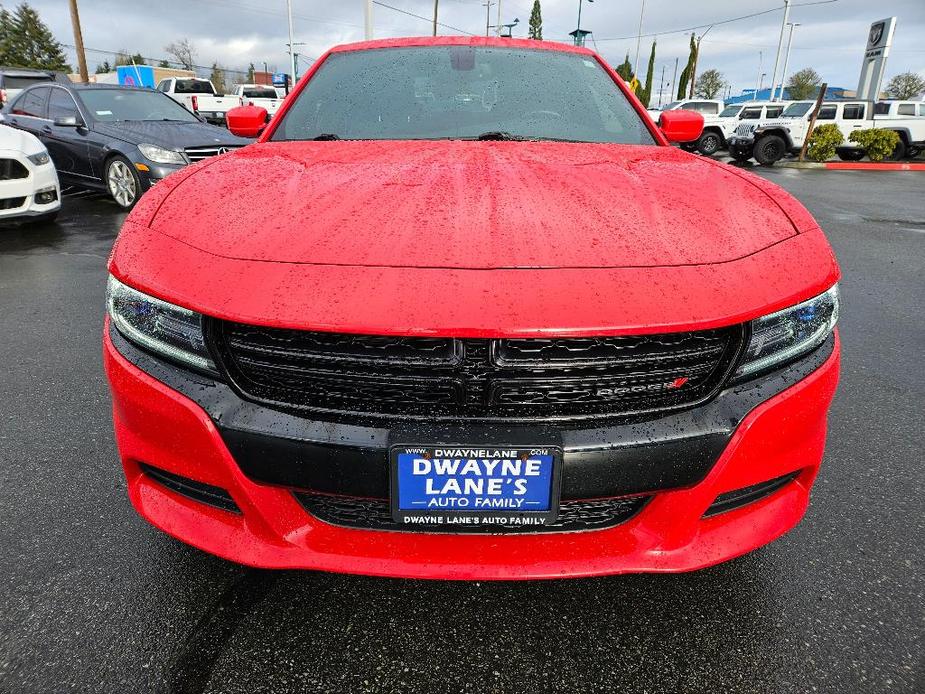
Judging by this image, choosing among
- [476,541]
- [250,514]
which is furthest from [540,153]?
[250,514]

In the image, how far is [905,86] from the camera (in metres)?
61.0

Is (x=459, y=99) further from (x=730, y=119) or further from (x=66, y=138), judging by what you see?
(x=730, y=119)

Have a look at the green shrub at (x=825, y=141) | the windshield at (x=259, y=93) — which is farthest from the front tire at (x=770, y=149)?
the windshield at (x=259, y=93)

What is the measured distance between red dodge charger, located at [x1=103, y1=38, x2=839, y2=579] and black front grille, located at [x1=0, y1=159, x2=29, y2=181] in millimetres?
5355

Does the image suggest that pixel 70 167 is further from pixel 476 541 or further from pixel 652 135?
Answer: pixel 476 541

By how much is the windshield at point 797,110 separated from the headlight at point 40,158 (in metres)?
19.4

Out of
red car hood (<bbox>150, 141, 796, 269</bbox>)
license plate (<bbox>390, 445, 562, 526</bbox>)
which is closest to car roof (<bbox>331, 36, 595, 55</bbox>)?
red car hood (<bbox>150, 141, 796, 269</bbox>)

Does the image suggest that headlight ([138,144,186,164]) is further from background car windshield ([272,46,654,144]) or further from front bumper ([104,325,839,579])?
front bumper ([104,325,839,579])

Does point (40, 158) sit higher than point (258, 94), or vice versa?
point (258, 94)

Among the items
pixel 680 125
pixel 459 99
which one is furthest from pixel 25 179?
pixel 680 125

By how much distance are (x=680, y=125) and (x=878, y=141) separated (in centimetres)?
1907

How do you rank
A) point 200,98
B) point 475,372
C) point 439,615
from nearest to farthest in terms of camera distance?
point 475,372 → point 439,615 → point 200,98

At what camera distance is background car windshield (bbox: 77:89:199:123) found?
297 inches

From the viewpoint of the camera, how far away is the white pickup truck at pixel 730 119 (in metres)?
19.0
